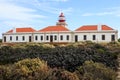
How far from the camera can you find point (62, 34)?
62000 millimetres

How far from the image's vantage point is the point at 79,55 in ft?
49.2

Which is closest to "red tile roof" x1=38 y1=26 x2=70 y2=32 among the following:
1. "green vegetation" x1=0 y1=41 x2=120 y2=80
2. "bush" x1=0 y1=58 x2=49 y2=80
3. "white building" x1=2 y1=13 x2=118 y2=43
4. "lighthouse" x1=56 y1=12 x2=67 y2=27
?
"white building" x1=2 y1=13 x2=118 y2=43

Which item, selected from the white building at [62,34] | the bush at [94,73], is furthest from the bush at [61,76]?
the white building at [62,34]

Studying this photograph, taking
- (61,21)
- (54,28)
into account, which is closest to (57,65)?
(54,28)

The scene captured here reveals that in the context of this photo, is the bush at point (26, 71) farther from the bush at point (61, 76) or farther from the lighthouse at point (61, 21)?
the lighthouse at point (61, 21)

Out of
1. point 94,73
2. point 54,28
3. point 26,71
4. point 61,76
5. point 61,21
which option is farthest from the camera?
point 61,21

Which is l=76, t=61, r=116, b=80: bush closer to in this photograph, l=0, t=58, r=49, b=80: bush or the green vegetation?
the green vegetation

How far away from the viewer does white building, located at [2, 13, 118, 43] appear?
196 ft

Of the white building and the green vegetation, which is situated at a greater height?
the green vegetation

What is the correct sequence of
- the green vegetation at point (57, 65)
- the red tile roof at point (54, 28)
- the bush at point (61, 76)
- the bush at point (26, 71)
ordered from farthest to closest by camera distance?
the red tile roof at point (54, 28) < the green vegetation at point (57, 65) < the bush at point (26, 71) < the bush at point (61, 76)

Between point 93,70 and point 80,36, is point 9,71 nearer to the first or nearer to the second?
point 93,70

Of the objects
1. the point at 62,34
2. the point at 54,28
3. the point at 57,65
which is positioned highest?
the point at 57,65

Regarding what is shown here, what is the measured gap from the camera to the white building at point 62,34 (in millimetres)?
59781

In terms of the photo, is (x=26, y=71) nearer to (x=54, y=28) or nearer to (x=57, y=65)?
(x=57, y=65)
